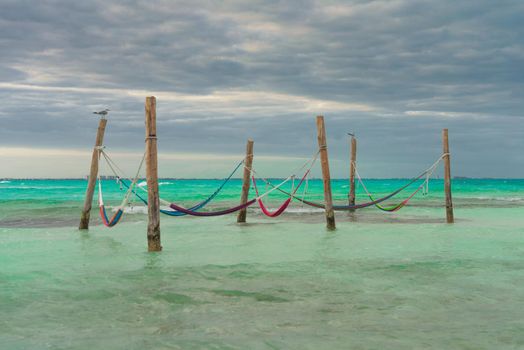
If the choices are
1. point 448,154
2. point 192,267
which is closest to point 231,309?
point 192,267

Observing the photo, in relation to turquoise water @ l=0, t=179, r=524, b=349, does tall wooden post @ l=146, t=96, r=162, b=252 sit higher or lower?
higher

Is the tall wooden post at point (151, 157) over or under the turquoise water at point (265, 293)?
over

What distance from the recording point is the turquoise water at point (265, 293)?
504 centimetres

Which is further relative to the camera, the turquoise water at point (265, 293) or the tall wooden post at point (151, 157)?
the tall wooden post at point (151, 157)

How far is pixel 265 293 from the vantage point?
6855 mm

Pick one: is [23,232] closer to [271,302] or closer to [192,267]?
[192,267]

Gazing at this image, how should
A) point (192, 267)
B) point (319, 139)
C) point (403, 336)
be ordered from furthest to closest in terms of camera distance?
point (319, 139), point (192, 267), point (403, 336)

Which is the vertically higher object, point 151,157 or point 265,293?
point 151,157

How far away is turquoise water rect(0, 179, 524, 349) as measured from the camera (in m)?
5.04

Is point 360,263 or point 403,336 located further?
point 360,263

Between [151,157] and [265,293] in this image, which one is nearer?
[265,293]

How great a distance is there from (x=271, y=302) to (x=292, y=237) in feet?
23.2

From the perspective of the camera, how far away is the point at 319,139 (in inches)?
523

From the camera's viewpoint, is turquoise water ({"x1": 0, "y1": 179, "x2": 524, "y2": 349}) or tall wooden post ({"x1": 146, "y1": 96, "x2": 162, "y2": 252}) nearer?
turquoise water ({"x1": 0, "y1": 179, "x2": 524, "y2": 349})
